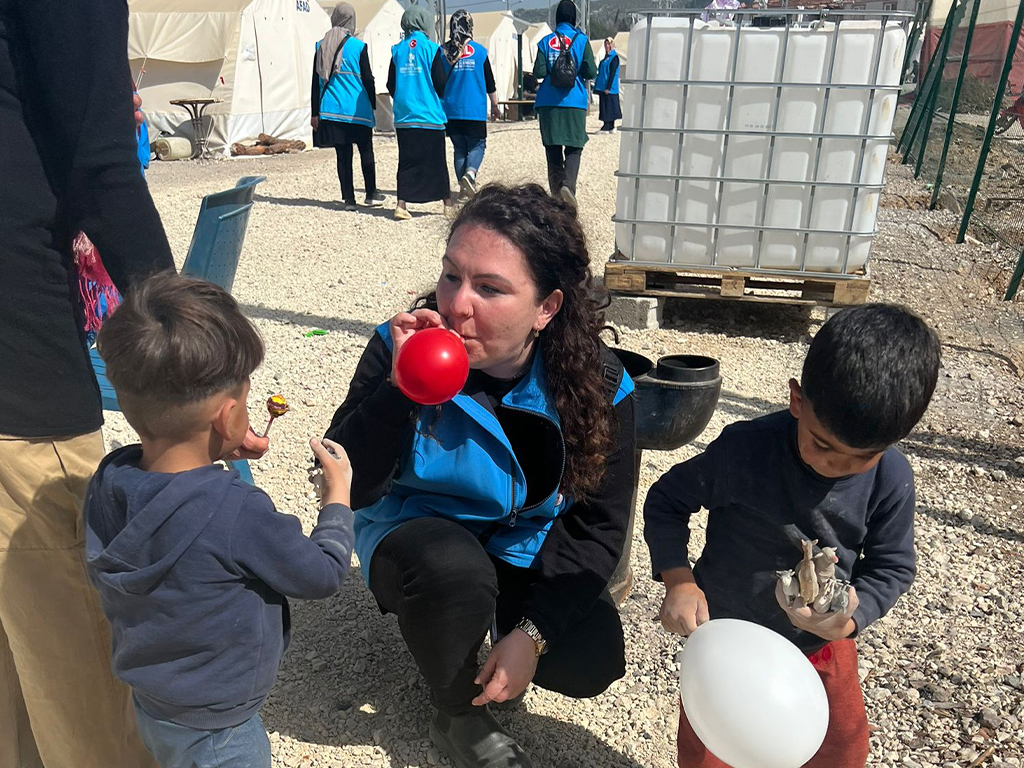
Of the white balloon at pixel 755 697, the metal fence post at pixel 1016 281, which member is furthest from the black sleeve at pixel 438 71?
the white balloon at pixel 755 697

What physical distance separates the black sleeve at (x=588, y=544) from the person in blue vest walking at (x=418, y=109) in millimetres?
7357

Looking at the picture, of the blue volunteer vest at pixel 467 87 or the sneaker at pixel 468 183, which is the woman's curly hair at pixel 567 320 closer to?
the sneaker at pixel 468 183

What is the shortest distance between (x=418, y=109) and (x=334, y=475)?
26.1 feet

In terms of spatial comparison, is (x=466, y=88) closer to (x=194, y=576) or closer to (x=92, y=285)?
(x=92, y=285)

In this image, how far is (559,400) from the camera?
7.13 ft

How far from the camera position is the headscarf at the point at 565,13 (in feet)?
26.7

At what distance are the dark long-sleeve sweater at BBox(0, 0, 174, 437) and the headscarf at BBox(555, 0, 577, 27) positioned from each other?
723 centimetres

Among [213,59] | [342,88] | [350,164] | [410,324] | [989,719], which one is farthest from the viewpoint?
[213,59]

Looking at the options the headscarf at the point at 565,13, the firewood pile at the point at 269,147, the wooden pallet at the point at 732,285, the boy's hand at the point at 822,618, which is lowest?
the firewood pile at the point at 269,147

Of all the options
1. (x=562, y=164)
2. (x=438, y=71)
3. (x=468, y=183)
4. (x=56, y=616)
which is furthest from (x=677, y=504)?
(x=438, y=71)

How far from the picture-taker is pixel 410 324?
75.5 inches

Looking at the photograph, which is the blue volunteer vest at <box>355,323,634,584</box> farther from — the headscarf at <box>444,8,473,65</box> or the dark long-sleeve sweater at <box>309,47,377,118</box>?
the headscarf at <box>444,8,473,65</box>

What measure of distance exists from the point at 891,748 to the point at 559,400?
1357mm

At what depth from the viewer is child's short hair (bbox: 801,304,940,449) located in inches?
61.2
